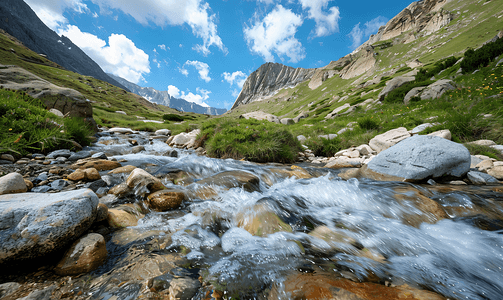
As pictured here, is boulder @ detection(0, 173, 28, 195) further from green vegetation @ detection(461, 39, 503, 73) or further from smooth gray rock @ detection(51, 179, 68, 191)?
green vegetation @ detection(461, 39, 503, 73)

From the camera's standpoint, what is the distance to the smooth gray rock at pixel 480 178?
4.56 metres

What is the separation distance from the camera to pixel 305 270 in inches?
76.7

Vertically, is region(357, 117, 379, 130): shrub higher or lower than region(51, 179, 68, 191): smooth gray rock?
higher

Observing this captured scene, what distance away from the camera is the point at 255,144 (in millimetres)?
8109

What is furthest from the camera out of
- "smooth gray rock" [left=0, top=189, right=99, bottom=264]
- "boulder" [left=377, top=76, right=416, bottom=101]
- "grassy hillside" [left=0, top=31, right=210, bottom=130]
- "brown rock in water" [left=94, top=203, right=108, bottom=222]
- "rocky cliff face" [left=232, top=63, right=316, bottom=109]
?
"rocky cliff face" [left=232, top=63, right=316, bottom=109]

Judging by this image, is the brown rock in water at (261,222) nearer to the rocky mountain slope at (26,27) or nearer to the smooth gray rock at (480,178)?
the smooth gray rock at (480,178)

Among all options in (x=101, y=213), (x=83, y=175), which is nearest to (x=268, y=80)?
(x=83, y=175)

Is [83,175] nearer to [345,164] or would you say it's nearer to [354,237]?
[354,237]

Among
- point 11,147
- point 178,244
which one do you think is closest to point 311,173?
point 178,244

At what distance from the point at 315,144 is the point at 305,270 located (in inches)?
355

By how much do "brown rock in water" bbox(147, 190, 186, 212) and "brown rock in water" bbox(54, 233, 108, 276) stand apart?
3.96 feet

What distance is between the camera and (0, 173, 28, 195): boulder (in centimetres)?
271

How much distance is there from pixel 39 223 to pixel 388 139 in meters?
10.7

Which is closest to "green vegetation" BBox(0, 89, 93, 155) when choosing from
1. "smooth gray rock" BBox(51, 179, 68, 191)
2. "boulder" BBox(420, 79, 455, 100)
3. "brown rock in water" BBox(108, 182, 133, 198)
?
"smooth gray rock" BBox(51, 179, 68, 191)
